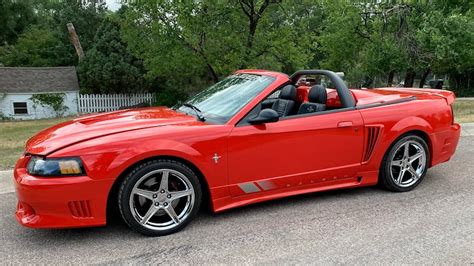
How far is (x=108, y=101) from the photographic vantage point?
28578 millimetres

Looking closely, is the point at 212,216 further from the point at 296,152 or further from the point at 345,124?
the point at 345,124

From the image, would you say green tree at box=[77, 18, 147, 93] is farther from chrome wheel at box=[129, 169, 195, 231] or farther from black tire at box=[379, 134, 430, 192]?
chrome wheel at box=[129, 169, 195, 231]

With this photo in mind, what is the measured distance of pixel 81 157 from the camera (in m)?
3.10

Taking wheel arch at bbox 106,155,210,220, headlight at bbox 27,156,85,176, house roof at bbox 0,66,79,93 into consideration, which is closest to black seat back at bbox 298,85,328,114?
wheel arch at bbox 106,155,210,220

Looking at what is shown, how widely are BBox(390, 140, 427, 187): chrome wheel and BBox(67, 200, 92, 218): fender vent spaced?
129 inches

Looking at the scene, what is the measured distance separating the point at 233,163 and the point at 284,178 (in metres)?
0.61

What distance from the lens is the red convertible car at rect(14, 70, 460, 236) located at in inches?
123

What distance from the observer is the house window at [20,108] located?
96.5ft

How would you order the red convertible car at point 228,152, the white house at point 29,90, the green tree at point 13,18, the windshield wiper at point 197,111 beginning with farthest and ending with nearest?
1. the green tree at point 13,18
2. the white house at point 29,90
3. the windshield wiper at point 197,111
4. the red convertible car at point 228,152

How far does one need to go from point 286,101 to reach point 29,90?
30.4 m

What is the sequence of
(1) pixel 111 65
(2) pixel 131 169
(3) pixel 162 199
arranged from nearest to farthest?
(2) pixel 131 169 → (3) pixel 162 199 → (1) pixel 111 65

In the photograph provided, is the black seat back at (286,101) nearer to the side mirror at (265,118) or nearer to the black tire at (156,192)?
the side mirror at (265,118)

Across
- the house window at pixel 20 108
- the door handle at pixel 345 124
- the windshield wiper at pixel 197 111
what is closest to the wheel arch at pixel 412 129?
the door handle at pixel 345 124

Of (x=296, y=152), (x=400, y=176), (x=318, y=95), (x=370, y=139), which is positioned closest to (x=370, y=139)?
(x=370, y=139)
